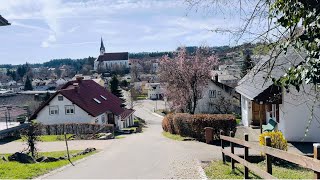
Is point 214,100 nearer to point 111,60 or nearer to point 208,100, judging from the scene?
point 208,100

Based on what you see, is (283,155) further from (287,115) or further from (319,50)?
(287,115)

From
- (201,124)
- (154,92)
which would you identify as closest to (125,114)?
(201,124)

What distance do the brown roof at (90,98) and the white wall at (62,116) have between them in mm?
437

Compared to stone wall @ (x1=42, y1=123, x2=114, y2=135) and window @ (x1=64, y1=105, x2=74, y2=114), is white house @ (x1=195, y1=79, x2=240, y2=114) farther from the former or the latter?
stone wall @ (x1=42, y1=123, x2=114, y2=135)

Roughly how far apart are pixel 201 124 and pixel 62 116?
23876 mm

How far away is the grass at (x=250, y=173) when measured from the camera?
990 cm

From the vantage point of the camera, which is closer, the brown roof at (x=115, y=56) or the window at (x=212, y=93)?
the window at (x=212, y=93)

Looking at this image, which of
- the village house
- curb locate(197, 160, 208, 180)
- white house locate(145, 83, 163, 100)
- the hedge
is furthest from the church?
curb locate(197, 160, 208, 180)

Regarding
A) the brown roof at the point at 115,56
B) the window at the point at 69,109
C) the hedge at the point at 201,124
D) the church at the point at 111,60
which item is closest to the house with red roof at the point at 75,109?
the window at the point at 69,109

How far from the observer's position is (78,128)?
110 ft

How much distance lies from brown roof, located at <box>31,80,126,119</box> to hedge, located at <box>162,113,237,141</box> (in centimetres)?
1902

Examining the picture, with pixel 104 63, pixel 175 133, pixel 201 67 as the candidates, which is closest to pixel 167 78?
pixel 201 67

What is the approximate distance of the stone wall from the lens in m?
33.1

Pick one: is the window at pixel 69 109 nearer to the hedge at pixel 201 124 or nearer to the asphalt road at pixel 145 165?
the hedge at pixel 201 124
